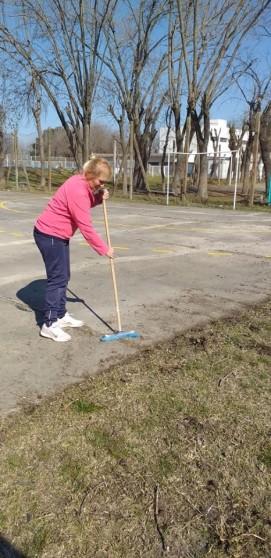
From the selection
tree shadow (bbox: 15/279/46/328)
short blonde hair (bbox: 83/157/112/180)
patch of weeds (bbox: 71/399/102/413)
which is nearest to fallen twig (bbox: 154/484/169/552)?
patch of weeds (bbox: 71/399/102/413)

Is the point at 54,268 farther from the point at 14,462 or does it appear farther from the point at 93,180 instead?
the point at 14,462

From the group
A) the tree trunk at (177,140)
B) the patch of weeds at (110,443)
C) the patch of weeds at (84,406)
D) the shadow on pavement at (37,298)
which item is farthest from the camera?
the tree trunk at (177,140)

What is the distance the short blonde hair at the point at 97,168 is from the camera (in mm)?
3811

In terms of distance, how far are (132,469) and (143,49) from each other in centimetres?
2803

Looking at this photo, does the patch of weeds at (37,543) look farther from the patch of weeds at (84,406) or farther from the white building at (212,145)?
the white building at (212,145)

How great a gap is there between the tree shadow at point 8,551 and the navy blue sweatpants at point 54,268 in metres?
2.35

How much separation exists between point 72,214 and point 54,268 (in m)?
0.53

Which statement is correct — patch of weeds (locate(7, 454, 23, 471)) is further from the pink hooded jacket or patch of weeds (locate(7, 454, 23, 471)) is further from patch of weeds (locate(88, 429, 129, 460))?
the pink hooded jacket

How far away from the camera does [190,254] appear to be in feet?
26.9

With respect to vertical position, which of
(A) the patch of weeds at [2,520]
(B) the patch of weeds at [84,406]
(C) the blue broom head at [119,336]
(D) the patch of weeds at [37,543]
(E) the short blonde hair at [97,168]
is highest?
(E) the short blonde hair at [97,168]

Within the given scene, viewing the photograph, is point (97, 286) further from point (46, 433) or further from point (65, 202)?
point (46, 433)

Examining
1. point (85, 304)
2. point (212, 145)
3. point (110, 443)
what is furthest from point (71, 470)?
point (212, 145)

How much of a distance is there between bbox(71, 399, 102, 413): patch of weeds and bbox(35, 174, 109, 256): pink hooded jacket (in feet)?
4.52

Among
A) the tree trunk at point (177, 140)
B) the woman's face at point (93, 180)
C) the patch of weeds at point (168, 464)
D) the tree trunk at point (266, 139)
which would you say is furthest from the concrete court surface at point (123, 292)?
the tree trunk at point (177, 140)
